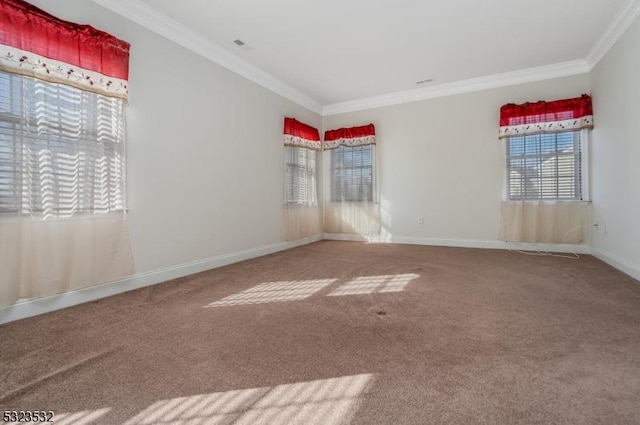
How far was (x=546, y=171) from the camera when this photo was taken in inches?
174

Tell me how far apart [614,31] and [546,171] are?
1784mm

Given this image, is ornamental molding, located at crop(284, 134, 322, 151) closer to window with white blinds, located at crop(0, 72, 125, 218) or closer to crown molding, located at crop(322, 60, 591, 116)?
crown molding, located at crop(322, 60, 591, 116)

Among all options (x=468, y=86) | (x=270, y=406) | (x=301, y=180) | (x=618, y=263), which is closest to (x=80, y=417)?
(x=270, y=406)

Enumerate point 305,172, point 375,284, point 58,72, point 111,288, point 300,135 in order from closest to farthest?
point 58,72, point 111,288, point 375,284, point 300,135, point 305,172

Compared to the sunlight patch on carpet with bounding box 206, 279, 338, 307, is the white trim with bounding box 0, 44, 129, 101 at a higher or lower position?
higher

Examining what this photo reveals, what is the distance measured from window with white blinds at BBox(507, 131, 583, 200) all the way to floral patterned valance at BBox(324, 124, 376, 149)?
2228 millimetres

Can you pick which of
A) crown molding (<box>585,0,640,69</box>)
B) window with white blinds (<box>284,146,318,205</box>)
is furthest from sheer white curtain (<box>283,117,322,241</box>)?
crown molding (<box>585,0,640,69</box>)

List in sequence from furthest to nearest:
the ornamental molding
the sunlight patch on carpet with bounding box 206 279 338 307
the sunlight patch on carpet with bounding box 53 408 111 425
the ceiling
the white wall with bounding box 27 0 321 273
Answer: the ornamental molding, the ceiling, the white wall with bounding box 27 0 321 273, the sunlight patch on carpet with bounding box 206 279 338 307, the sunlight patch on carpet with bounding box 53 408 111 425

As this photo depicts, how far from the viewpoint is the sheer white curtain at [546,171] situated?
4227mm

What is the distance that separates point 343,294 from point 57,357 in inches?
75.2

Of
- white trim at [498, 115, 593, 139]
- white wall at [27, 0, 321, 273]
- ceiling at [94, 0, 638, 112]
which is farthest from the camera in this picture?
white trim at [498, 115, 593, 139]

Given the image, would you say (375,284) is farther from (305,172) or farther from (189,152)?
(305,172)

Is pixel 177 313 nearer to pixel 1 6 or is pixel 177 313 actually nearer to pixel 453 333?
pixel 453 333

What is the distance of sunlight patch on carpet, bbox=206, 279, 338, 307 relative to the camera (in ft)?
8.14
